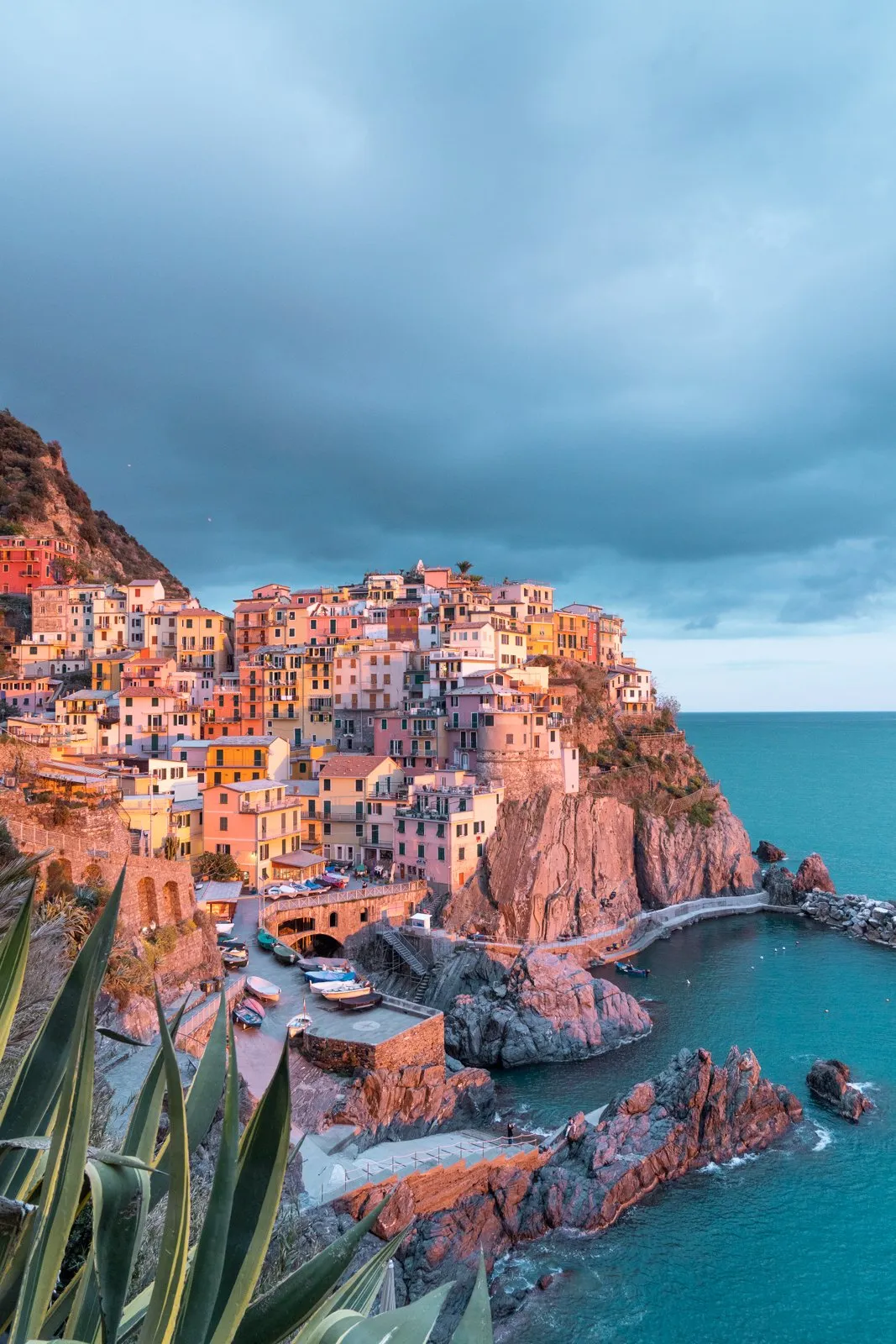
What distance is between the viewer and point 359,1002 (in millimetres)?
31016

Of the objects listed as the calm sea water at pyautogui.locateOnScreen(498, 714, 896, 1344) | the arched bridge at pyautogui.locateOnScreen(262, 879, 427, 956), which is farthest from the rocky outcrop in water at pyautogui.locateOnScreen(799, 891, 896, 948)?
the arched bridge at pyautogui.locateOnScreen(262, 879, 427, 956)

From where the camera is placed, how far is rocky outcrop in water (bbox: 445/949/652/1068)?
106 feet

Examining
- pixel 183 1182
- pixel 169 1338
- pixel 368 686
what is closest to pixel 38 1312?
pixel 169 1338

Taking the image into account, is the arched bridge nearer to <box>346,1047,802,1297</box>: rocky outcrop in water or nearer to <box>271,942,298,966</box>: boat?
<box>271,942,298,966</box>: boat

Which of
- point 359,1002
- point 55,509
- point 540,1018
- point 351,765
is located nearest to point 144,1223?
point 359,1002

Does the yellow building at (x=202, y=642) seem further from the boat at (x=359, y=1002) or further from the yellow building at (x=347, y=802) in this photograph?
the boat at (x=359, y=1002)

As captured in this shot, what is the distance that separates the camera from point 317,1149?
75.3 feet

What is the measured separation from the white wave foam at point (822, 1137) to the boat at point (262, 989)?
17801 millimetres

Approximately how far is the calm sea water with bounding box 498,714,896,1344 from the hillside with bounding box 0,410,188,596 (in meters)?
56.0

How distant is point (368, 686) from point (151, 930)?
1140 inches

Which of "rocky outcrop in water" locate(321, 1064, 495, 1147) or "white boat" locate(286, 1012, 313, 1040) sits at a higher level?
"white boat" locate(286, 1012, 313, 1040)

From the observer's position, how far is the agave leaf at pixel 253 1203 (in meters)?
2.97

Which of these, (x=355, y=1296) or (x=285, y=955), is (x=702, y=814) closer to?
(x=285, y=955)

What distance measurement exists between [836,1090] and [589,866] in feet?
65.9
